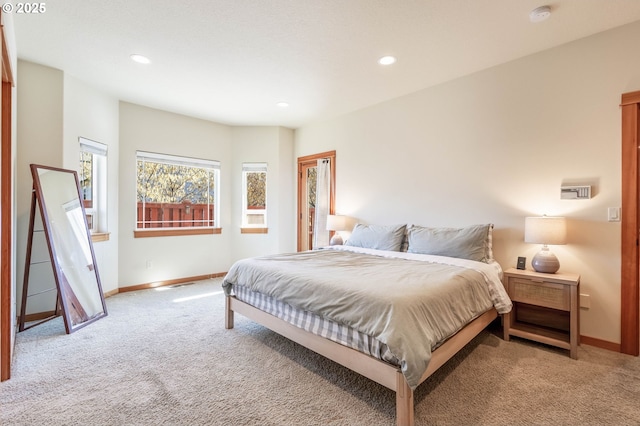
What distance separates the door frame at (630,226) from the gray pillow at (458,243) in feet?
3.08

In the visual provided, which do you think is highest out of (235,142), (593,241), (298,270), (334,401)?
(235,142)

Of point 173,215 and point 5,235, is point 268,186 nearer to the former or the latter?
point 173,215

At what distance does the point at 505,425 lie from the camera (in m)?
1.56

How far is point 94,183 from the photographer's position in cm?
378

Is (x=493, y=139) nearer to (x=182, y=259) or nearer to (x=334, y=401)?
(x=334, y=401)

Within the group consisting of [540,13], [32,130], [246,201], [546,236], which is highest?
[540,13]

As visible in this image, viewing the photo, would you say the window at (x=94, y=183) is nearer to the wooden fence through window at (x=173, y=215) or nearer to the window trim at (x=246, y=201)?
the wooden fence through window at (x=173, y=215)

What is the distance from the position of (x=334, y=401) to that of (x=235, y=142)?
439cm

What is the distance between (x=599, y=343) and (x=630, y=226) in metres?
0.99

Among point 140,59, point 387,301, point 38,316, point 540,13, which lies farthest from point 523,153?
point 38,316

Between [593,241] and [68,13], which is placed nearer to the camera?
[68,13]

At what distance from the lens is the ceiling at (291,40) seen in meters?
2.15

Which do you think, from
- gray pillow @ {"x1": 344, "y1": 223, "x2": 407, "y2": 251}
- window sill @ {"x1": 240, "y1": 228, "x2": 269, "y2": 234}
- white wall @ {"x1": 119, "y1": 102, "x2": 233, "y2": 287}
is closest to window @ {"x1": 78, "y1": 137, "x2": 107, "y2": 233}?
white wall @ {"x1": 119, "y1": 102, "x2": 233, "y2": 287}

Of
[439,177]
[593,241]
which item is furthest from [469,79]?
[593,241]
